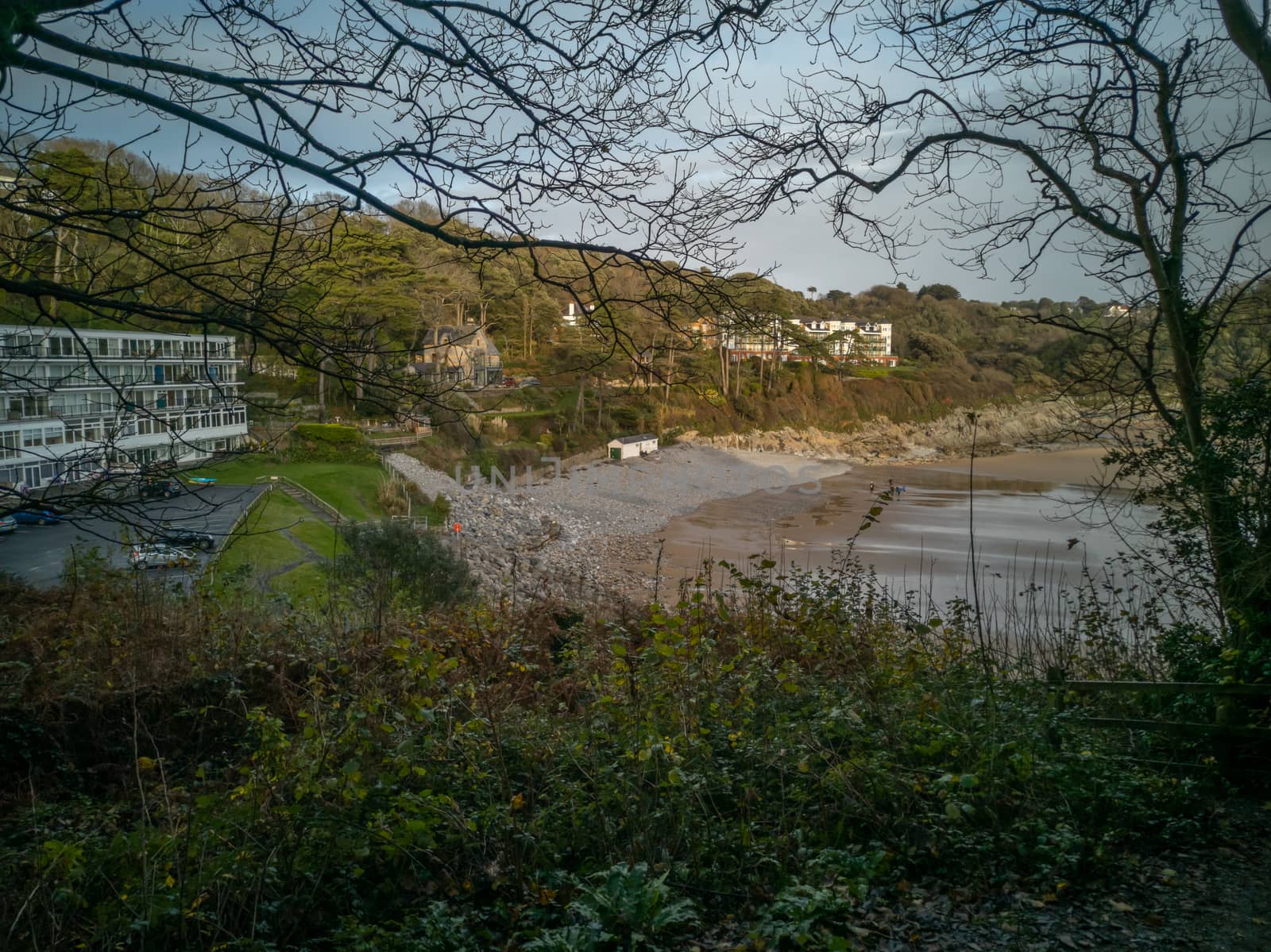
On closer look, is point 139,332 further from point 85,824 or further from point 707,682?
point 707,682

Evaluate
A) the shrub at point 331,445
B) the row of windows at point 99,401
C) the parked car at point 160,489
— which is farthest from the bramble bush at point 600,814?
the shrub at point 331,445

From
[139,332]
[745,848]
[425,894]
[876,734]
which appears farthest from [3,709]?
[876,734]

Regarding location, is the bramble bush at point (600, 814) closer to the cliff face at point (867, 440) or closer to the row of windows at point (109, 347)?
the row of windows at point (109, 347)

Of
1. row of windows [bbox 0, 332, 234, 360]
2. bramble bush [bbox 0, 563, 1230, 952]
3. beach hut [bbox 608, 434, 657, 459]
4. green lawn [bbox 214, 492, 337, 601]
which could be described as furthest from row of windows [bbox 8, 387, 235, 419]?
beach hut [bbox 608, 434, 657, 459]

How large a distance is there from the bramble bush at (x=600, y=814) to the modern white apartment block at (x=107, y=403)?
3.50ft

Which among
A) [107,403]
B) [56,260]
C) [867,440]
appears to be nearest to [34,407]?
[107,403]

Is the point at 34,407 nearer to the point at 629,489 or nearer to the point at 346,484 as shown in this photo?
the point at 346,484

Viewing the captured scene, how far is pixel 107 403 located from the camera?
3.32 meters

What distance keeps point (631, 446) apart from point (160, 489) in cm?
3089

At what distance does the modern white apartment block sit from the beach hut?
95.9ft

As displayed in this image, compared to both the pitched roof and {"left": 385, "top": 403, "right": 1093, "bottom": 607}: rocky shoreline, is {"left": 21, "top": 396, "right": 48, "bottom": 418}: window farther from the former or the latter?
the pitched roof

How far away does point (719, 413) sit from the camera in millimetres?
35750

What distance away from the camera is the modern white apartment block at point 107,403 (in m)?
2.90

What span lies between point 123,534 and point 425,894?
1.70m
